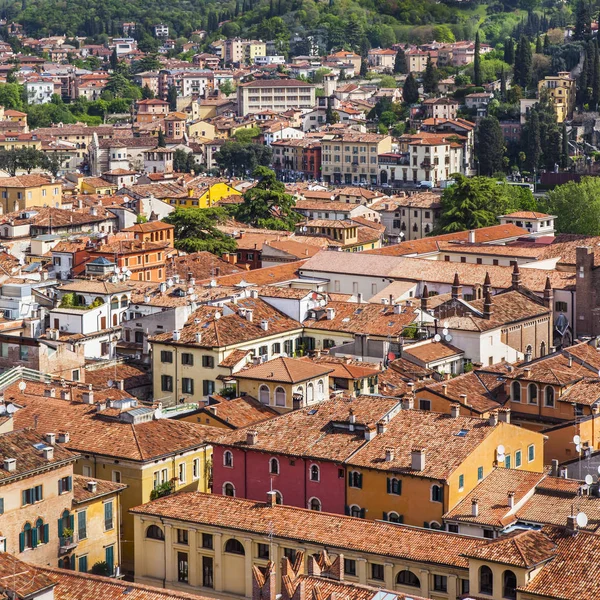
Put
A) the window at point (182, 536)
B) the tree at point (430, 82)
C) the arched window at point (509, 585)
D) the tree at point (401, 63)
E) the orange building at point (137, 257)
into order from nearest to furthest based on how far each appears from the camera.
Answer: the arched window at point (509, 585) < the window at point (182, 536) < the orange building at point (137, 257) < the tree at point (430, 82) < the tree at point (401, 63)

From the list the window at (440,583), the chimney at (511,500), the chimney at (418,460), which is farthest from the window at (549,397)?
the window at (440,583)

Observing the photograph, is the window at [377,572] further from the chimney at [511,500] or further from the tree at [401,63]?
the tree at [401,63]

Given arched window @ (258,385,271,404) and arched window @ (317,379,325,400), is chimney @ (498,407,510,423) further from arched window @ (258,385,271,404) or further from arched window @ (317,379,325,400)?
arched window @ (258,385,271,404)

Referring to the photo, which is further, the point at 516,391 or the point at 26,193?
the point at 26,193

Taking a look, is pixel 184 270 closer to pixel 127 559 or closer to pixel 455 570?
pixel 127 559

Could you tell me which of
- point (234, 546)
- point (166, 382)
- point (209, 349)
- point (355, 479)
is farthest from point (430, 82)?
point (234, 546)

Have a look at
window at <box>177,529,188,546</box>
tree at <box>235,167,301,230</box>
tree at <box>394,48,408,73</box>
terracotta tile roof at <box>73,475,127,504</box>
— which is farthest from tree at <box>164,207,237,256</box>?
tree at <box>394,48,408,73</box>

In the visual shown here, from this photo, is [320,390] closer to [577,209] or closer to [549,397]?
[549,397]
